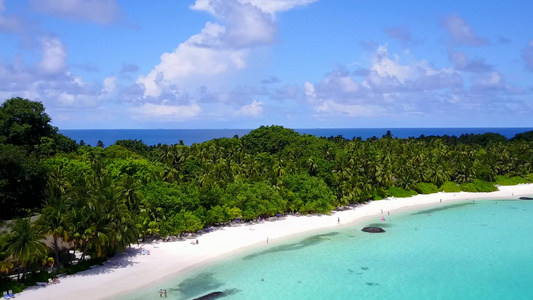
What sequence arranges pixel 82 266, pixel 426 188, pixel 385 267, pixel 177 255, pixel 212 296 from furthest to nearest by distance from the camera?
pixel 426 188 → pixel 177 255 → pixel 385 267 → pixel 82 266 → pixel 212 296

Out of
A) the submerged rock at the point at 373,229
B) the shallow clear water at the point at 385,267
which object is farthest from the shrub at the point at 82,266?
the submerged rock at the point at 373,229

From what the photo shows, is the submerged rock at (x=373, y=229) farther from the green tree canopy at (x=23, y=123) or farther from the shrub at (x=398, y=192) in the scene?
the green tree canopy at (x=23, y=123)

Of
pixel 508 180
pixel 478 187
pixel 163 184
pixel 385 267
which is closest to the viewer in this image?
pixel 385 267

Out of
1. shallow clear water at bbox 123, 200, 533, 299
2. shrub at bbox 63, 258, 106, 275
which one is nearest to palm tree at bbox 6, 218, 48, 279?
shrub at bbox 63, 258, 106, 275

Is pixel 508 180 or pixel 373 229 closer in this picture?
pixel 373 229

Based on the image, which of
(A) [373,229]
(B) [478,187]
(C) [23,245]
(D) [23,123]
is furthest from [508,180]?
(D) [23,123]

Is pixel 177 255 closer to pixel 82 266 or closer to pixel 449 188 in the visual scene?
pixel 82 266
